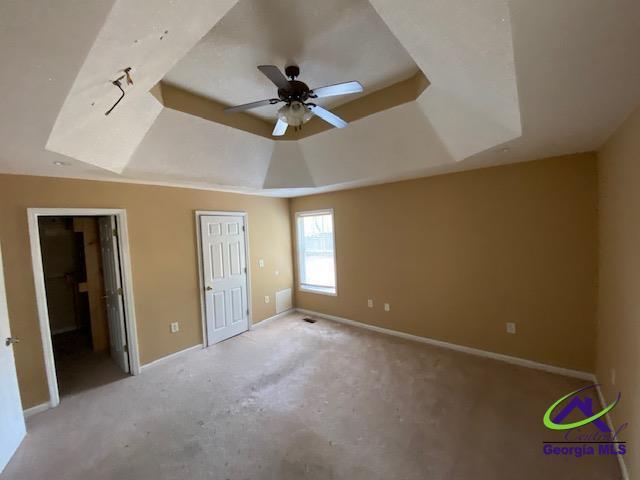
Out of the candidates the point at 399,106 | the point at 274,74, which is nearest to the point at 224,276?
the point at 274,74

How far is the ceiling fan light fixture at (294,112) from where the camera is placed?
2023 mm

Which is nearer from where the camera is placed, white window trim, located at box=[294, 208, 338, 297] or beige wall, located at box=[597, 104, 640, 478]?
beige wall, located at box=[597, 104, 640, 478]

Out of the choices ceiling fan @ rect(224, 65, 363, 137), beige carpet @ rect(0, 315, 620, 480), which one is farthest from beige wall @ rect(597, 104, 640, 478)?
ceiling fan @ rect(224, 65, 363, 137)

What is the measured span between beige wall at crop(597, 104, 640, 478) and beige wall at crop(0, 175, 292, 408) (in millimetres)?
4331

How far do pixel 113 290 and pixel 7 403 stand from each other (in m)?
1.39

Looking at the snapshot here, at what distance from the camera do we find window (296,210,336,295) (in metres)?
4.89

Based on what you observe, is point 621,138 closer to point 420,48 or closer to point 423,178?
point 420,48

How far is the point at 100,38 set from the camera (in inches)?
41.6

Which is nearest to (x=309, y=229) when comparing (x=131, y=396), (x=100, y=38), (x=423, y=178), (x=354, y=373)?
(x=423, y=178)

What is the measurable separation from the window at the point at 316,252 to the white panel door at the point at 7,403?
3.83m

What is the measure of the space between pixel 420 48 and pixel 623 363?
8.51ft

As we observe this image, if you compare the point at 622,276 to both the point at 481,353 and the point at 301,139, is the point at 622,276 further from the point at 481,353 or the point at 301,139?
the point at 301,139

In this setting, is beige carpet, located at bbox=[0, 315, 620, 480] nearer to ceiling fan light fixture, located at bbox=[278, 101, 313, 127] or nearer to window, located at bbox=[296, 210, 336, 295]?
window, located at bbox=[296, 210, 336, 295]

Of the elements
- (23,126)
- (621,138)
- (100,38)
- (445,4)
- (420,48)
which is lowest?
(621,138)
